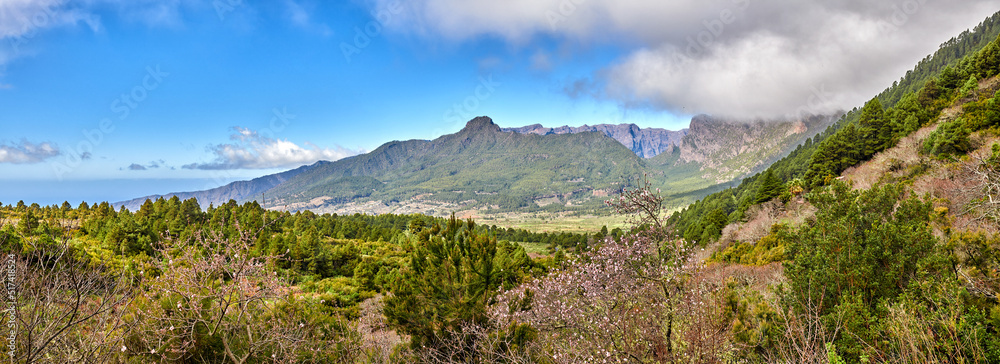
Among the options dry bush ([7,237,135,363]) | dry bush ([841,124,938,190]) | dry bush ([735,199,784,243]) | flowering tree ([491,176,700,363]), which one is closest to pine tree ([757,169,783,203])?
dry bush ([735,199,784,243])

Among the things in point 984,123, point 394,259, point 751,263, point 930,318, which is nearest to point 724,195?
point 984,123

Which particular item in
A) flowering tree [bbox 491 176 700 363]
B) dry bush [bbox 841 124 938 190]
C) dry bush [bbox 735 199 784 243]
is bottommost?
dry bush [bbox 735 199 784 243]

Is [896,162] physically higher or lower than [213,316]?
higher

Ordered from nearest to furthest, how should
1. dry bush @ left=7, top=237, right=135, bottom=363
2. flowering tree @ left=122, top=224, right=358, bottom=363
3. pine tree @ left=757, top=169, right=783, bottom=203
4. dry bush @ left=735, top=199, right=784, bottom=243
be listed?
dry bush @ left=7, top=237, right=135, bottom=363 → flowering tree @ left=122, top=224, right=358, bottom=363 → dry bush @ left=735, top=199, right=784, bottom=243 → pine tree @ left=757, top=169, right=783, bottom=203

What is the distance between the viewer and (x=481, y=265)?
34.9ft

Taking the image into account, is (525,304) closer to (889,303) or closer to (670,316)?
(670,316)

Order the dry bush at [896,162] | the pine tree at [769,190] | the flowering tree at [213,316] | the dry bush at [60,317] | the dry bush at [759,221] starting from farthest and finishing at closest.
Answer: the pine tree at [769,190] → the dry bush at [759,221] → the dry bush at [896,162] → the flowering tree at [213,316] → the dry bush at [60,317]

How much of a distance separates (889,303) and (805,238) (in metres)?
1.69

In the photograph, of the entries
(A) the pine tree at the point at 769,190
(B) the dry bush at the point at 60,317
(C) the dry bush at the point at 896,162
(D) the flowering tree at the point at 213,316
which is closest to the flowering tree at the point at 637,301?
(D) the flowering tree at the point at 213,316

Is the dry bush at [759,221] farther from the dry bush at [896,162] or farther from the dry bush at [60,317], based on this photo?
the dry bush at [60,317]

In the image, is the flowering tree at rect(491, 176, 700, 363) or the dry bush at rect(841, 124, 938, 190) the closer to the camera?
the flowering tree at rect(491, 176, 700, 363)

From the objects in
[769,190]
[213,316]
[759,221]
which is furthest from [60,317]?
[769,190]

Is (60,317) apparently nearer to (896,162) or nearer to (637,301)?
(637,301)

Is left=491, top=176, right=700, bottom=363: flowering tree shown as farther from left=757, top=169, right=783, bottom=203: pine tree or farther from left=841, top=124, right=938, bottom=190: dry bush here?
left=757, top=169, right=783, bottom=203: pine tree
